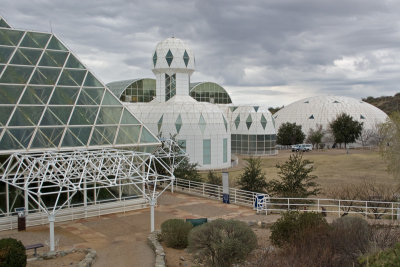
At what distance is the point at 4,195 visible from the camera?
1869 centimetres

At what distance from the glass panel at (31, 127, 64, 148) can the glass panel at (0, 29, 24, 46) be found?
5.60 metres

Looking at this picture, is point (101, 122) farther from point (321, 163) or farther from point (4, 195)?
point (321, 163)

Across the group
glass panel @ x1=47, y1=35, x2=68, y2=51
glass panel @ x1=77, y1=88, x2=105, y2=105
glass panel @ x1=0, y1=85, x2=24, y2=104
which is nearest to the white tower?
glass panel @ x1=47, y1=35, x2=68, y2=51

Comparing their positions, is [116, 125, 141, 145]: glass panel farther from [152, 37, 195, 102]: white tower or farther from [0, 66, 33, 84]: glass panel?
[152, 37, 195, 102]: white tower

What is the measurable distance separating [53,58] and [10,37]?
2.40 metres

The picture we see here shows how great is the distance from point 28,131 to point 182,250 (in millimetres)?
9552

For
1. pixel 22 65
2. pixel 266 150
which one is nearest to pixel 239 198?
pixel 22 65

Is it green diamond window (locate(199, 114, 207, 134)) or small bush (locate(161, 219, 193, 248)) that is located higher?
green diamond window (locate(199, 114, 207, 134))

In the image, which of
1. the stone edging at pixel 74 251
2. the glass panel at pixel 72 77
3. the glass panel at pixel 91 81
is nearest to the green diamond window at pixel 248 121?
the glass panel at pixel 91 81

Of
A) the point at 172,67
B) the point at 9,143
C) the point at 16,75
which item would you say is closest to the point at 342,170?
the point at 172,67

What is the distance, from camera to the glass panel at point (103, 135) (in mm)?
21156

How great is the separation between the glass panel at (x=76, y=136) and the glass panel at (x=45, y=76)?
9.76 ft

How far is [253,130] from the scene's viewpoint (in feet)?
186

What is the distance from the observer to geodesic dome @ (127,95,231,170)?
1644 inches
